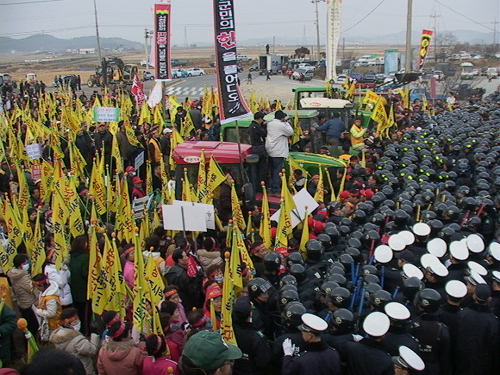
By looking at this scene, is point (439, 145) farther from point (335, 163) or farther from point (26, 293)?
point (26, 293)

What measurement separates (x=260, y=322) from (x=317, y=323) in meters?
1.14

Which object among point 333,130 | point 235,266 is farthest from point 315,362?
point 333,130

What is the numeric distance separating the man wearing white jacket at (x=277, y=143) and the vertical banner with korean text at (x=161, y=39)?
24.4 ft

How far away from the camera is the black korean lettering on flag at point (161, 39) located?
653 inches

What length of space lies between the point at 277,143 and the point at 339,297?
5.48 metres

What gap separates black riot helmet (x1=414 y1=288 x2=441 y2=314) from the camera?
16.3 feet

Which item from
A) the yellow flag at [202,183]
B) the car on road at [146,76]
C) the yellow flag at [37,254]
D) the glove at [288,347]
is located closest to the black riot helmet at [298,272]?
the glove at [288,347]

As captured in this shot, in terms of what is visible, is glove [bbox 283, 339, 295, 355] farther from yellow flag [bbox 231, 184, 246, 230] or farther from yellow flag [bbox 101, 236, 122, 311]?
yellow flag [bbox 231, 184, 246, 230]

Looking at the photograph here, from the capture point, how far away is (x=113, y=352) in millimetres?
4785

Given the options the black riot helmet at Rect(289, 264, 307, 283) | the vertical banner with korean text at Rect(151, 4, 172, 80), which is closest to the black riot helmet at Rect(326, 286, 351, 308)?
the black riot helmet at Rect(289, 264, 307, 283)

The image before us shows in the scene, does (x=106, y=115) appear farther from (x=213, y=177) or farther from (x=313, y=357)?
(x=313, y=357)

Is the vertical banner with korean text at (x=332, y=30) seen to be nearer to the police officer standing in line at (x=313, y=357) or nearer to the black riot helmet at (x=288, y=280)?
the black riot helmet at (x=288, y=280)

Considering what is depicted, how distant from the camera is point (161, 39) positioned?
54.5 feet

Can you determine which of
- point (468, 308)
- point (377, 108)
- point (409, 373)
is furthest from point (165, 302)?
point (377, 108)
